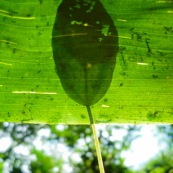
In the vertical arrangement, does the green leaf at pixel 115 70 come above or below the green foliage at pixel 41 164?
above

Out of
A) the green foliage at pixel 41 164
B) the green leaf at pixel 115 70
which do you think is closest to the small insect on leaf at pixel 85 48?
the green leaf at pixel 115 70

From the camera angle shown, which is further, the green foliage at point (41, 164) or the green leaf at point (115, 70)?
the green foliage at point (41, 164)

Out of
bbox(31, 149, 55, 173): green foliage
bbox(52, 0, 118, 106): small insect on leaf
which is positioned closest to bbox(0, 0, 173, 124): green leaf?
bbox(52, 0, 118, 106): small insect on leaf

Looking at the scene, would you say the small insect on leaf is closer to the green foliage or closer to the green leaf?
the green leaf

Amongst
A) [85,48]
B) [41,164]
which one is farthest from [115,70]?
[41,164]

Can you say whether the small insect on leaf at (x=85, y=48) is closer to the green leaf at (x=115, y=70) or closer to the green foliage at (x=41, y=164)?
the green leaf at (x=115, y=70)

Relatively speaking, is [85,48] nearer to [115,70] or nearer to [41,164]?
[115,70]
